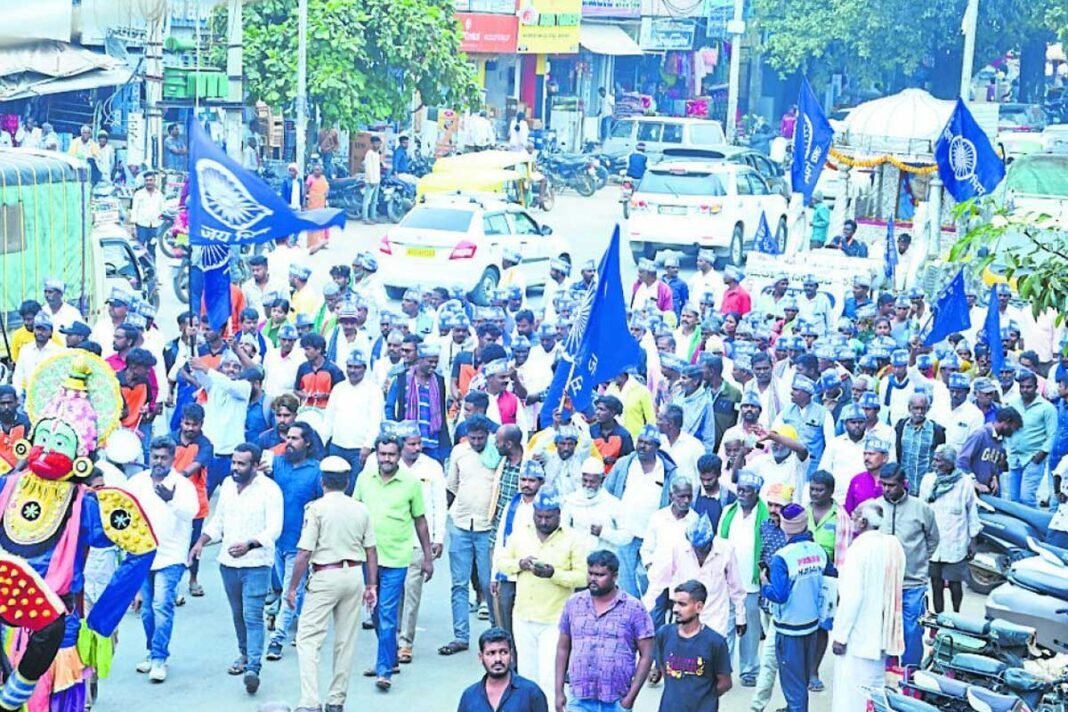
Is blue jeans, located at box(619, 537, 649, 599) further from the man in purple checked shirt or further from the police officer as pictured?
the man in purple checked shirt

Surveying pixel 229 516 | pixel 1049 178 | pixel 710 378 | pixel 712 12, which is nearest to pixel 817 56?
pixel 712 12

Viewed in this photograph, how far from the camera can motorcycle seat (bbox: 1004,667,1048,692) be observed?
26.8 feet

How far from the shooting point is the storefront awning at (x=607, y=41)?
48969 millimetres

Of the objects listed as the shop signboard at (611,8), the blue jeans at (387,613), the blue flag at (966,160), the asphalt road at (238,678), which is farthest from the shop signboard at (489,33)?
the blue jeans at (387,613)

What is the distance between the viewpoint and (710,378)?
44.0 feet

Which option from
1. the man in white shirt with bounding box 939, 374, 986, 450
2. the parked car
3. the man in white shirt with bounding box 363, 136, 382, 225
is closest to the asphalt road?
the man in white shirt with bounding box 939, 374, 986, 450

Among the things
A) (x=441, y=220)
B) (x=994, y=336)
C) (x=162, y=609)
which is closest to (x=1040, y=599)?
(x=162, y=609)

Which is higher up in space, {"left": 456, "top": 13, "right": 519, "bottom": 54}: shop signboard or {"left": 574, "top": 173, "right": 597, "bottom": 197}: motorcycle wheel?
{"left": 456, "top": 13, "right": 519, "bottom": 54}: shop signboard

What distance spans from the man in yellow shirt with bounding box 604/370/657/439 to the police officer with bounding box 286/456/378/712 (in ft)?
11.6

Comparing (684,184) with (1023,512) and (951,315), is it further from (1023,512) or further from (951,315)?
(1023,512)

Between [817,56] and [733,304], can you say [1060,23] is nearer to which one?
[817,56]

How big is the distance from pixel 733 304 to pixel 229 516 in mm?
9299

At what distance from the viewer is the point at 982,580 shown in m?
12.5

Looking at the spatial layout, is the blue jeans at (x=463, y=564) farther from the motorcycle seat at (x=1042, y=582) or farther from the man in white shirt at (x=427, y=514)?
the motorcycle seat at (x=1042, y=582)
